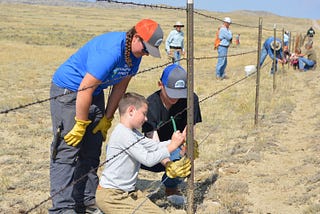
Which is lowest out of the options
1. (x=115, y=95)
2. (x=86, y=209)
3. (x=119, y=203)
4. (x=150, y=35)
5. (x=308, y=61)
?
(x=86, y=209)

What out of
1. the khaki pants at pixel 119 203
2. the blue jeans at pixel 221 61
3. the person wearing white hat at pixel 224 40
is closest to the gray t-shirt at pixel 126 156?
the khaki pants at pixel 119 203

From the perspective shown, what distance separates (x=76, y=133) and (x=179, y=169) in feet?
2.78

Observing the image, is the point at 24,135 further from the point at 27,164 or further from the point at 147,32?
the point at 147,32

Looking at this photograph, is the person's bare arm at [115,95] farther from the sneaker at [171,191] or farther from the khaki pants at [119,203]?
the sneaker at [171,191]

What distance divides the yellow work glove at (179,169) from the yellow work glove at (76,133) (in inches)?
28.9

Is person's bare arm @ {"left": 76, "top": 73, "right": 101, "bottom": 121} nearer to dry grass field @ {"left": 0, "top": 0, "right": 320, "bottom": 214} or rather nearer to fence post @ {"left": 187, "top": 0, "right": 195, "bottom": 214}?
fence post @ {"left": 187, "top": 0, "right": 195, "bottom": 214}

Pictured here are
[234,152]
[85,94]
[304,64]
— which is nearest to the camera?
[85,94]

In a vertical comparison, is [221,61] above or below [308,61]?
above

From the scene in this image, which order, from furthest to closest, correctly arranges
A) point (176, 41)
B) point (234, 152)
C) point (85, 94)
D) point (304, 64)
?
point (304, 64), point (176, 41), point (234, 152), point (85, 94)

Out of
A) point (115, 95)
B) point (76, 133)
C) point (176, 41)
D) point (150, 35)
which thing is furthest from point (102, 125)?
point (176, 41)

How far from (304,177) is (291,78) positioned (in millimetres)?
8131

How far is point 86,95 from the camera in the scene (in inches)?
120

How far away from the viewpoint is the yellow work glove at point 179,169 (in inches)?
132

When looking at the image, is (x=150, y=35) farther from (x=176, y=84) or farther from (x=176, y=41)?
(x=176, y=41)
